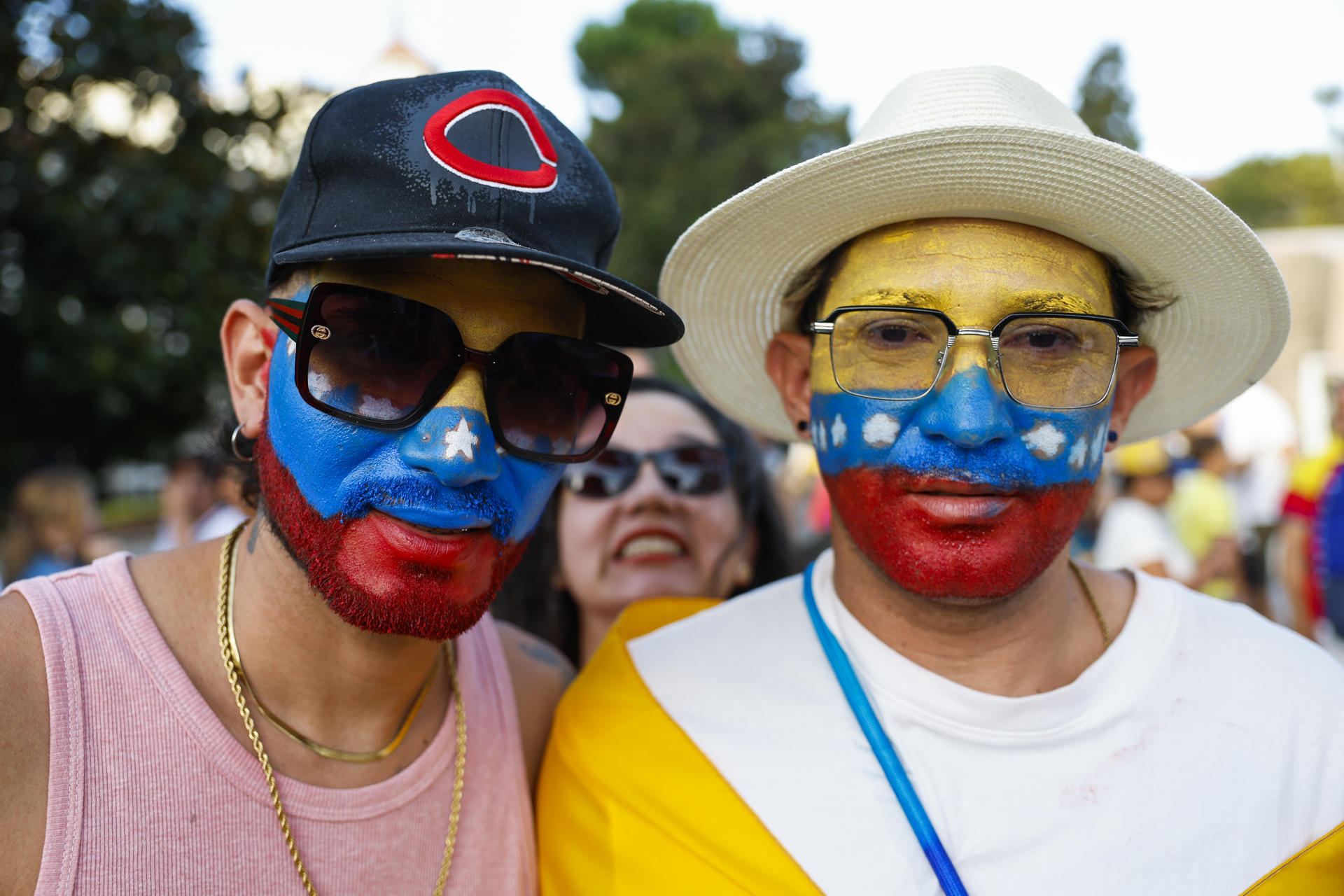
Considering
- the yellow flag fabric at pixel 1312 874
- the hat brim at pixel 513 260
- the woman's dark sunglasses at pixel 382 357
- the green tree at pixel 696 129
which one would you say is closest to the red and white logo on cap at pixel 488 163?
the hat brim at pixel 513 260

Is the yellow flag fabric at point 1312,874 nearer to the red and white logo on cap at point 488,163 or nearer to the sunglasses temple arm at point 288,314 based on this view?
the red and white logo on cap at point 488,163

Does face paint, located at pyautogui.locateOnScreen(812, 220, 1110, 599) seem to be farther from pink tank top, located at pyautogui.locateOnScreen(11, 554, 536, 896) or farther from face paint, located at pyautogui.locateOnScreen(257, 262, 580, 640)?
pink tank top, located at pyautogui.locateOnScreen(11, 554, 536, 896)

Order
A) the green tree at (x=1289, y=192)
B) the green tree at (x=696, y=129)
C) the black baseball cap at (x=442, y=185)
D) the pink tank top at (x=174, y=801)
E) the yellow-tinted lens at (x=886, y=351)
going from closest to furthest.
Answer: the pink tank top at (x=174, y=801)
the black baseball cap at (x=442, y=185)
the yellow-tinted lens at (x=886, y=351)
the green tree at (x=696, y=129)
the green tree at (x=1289, y=192)

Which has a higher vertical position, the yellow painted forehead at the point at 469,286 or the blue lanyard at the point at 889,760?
the yellow painted forehead at the point at 469,286

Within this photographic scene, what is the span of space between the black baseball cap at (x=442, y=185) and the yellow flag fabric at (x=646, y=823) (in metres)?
0.87

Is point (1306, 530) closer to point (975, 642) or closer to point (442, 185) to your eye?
point (975, 642)

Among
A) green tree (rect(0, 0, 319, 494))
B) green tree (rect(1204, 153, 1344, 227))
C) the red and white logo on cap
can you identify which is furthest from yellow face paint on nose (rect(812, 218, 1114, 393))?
green tree (rect(1204, 153, 1344, 227))

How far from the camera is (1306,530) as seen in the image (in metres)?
5.82

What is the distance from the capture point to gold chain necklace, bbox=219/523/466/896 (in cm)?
165

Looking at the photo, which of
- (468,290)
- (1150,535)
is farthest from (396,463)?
(1150,535)

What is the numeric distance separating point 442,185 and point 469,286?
0.57 feet

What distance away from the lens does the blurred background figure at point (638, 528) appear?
2.97m

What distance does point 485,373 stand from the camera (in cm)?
167

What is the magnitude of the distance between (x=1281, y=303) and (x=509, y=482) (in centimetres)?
165
